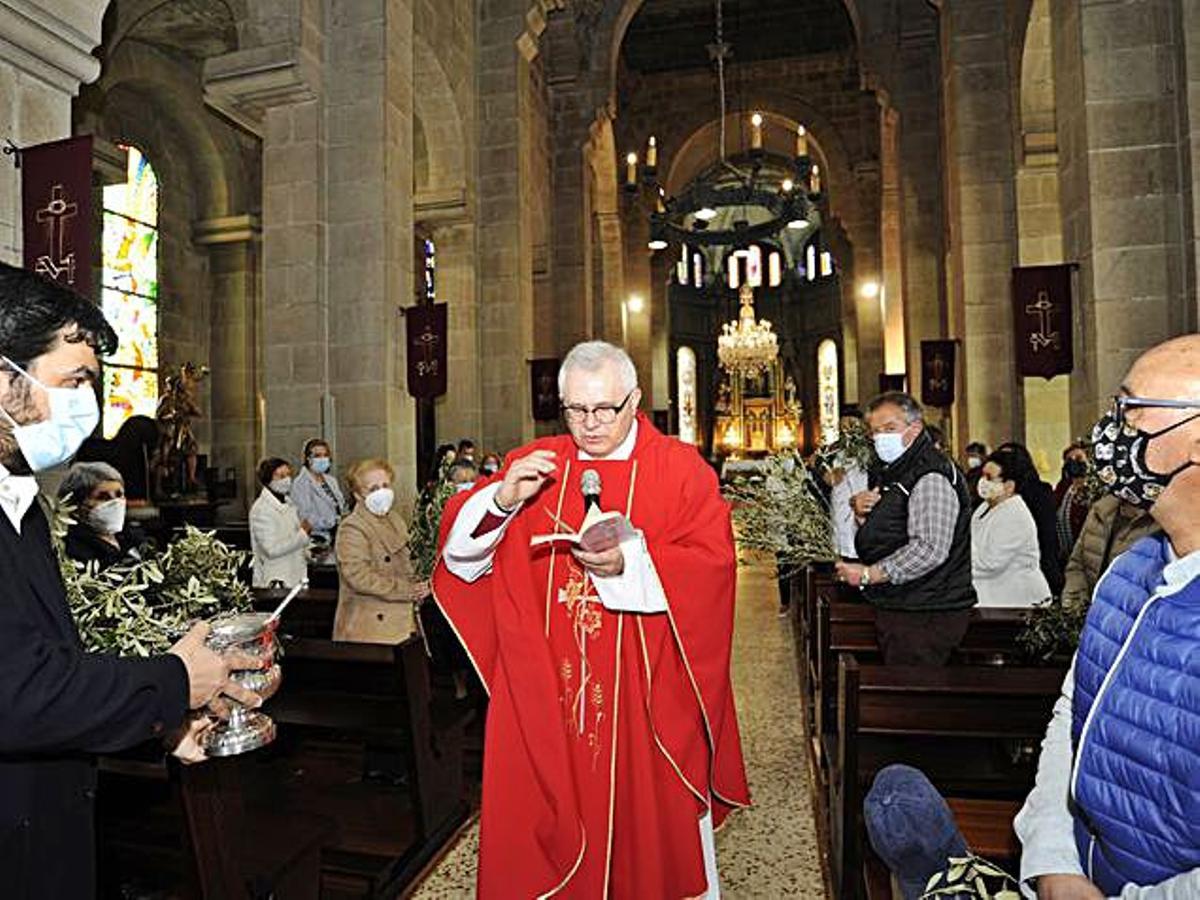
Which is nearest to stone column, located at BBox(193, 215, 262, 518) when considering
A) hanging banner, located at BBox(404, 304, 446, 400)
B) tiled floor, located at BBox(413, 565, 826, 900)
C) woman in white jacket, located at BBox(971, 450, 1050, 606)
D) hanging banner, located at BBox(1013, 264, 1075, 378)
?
hanging banner, located at BBox(404, 304, 446, 400)

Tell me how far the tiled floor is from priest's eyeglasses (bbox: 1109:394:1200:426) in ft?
8.52

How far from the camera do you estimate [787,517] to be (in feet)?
20.0

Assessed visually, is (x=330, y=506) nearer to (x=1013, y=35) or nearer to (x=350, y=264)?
(x=350, y=264)

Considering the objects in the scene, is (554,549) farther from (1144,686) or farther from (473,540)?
(1144,686)

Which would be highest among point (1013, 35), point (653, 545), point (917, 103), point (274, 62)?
point (917, 103)

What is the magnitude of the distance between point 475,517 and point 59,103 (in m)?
4.47

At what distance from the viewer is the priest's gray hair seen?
8.42 feet

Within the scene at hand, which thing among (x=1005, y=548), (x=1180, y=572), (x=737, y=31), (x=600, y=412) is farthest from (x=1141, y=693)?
(x=737, y=31)

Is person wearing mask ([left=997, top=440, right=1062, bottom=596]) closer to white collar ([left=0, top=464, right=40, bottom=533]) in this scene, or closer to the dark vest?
the dark vest

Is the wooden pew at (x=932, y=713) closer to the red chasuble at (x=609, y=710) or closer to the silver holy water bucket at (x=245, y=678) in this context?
the red chasuble at (x=609, y=710)

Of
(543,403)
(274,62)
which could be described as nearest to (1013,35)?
(543,403)

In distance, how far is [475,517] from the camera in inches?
105

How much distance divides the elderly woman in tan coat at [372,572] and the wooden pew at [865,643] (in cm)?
221

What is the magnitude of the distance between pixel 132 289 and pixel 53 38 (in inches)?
412
